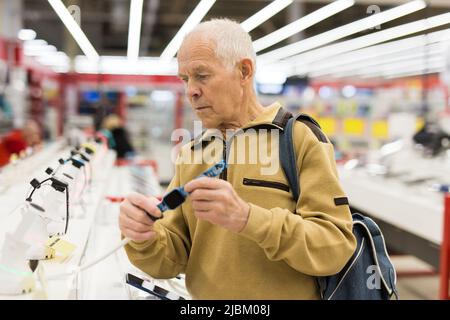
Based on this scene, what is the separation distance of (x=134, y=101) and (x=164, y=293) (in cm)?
1311

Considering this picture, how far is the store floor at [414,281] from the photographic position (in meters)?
5.25

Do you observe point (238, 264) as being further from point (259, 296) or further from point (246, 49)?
point (246, 49)

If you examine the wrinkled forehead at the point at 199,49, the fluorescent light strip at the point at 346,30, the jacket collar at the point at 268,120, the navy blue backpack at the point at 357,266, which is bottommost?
the navy blue backpack at the point at 357,266

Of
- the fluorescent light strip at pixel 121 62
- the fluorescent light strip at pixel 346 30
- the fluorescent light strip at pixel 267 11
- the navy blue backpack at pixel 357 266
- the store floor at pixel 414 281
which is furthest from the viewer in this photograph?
the store floor at pixel 414 281

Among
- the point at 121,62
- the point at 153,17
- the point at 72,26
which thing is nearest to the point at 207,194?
the point at 72,26

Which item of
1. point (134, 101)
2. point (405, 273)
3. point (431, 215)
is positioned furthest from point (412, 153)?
point (134, 101)

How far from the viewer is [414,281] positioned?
5.76m

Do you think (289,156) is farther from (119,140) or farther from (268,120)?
(119,140)

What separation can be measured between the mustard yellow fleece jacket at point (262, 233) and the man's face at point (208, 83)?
74 mm

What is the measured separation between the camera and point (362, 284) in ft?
4.54

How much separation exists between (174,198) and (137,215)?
12 cm

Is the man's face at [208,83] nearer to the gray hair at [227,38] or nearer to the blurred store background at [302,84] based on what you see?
the gray hair at [227,38]

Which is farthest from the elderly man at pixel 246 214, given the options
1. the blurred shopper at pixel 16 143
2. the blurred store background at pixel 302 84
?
the blurred shopper at pixel 16 143
